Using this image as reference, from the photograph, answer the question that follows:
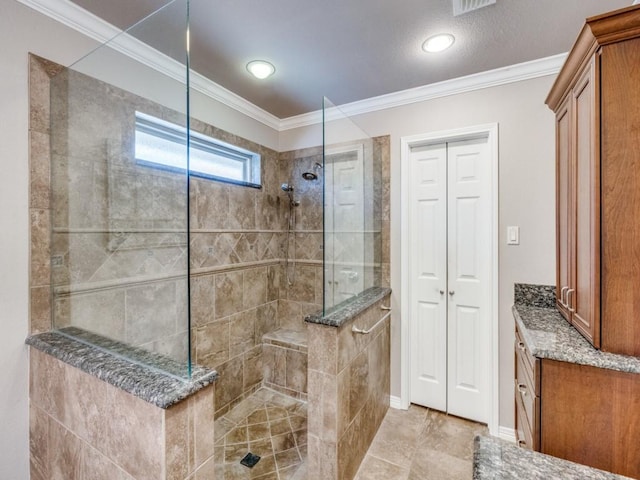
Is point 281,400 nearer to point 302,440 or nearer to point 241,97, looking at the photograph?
point 302,440

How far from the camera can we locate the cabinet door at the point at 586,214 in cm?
111

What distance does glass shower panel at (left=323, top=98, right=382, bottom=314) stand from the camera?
72.6 inches

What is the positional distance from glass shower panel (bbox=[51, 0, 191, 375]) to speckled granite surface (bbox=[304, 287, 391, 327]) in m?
0.70

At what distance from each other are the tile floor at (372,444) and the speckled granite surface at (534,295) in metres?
1.00

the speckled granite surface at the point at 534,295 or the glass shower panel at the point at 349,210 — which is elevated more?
the glass shower panel at the point at 349,210

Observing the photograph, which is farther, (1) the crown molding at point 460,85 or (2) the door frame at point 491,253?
(2) the door frame at point 491,253

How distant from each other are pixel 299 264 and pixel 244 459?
161 centimetres

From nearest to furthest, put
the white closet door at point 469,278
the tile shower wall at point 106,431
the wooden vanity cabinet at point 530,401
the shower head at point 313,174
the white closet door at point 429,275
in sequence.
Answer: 1. the tile shower wall at point 106,431
2. the wooden vanity cabinet at point 530,401
3. the white closet door at point 469,278
4. the white closet door at point 429,275
5. the shower head at point 313,174

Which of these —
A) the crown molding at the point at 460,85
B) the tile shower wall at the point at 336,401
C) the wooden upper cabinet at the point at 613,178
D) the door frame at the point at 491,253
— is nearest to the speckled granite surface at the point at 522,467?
the wooden upper cabinet at the point at 613,178

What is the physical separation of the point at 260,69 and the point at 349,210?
3.83 feet

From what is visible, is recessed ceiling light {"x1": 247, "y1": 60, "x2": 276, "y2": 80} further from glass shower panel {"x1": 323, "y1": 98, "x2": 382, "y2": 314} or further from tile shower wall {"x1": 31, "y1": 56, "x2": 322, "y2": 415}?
tile shower wall {"x1": 31, "y1": 56, "x2": 322, "y2": 415}

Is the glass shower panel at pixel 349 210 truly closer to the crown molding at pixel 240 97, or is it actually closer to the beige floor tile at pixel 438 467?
the crown molding at pixel 240 97

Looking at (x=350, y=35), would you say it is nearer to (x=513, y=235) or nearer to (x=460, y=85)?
(x=460, y=85)

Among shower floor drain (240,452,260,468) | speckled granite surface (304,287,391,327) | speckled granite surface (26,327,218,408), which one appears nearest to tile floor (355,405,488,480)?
shower floor drain (240,452,260,468)
